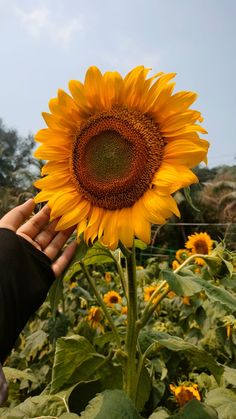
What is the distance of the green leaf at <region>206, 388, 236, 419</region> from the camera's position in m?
1.14

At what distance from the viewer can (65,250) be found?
1.18 m

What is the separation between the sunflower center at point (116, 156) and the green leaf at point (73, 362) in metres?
0.38

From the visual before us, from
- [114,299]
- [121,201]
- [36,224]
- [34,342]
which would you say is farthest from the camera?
[114,299]

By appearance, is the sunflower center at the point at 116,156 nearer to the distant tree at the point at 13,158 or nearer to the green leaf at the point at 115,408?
the green leaf at the point at 115,408

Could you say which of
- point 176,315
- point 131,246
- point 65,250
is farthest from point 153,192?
point 176,315

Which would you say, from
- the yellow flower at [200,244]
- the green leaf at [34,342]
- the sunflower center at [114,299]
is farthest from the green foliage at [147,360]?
the sunflower center at [114,299]

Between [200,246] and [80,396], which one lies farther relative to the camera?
[200,246]

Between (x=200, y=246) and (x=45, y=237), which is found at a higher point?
→ (x=45, y=237)

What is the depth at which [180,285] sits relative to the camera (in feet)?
3.68

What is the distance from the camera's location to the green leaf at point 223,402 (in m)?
1.14

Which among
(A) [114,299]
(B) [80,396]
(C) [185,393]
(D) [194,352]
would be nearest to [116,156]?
(D) [194,352]

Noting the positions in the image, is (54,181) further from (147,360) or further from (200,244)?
(200,244)

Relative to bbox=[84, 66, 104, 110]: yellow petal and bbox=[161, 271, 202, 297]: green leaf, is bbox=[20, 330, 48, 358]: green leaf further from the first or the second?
bbox=[84, 66, 104, 110]: yellow petal

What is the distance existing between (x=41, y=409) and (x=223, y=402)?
17.6 inches
